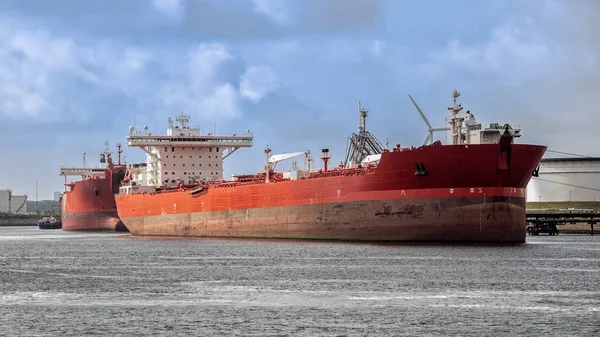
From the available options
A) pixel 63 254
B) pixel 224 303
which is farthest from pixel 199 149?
pixel 224 303

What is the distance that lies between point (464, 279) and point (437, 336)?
795 cm

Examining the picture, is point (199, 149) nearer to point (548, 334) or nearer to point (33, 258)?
point (33, 258)

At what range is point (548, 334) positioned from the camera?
674 inches

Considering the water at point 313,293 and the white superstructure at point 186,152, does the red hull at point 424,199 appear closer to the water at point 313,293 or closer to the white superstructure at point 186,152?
A: the water at point 313,293

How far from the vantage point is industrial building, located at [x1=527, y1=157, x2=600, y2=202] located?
245 feet

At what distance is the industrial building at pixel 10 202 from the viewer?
510 feet

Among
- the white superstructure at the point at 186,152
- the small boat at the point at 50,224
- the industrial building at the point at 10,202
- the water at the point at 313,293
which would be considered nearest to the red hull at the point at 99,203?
the white superstructure at the point at 186,152

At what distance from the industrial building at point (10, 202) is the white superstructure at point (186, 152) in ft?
347

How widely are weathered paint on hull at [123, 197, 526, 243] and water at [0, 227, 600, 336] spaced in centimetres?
69

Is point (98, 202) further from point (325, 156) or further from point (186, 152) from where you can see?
point (325, 156)

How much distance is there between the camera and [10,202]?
518 feet

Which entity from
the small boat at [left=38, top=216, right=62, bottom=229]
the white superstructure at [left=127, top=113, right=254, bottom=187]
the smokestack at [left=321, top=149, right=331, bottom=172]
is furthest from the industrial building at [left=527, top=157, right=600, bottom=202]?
the small boat at [left=38, top=216, right=62, bottom=229]

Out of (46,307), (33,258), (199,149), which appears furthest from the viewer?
(199,149)

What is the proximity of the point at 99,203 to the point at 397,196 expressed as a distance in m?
38.5
